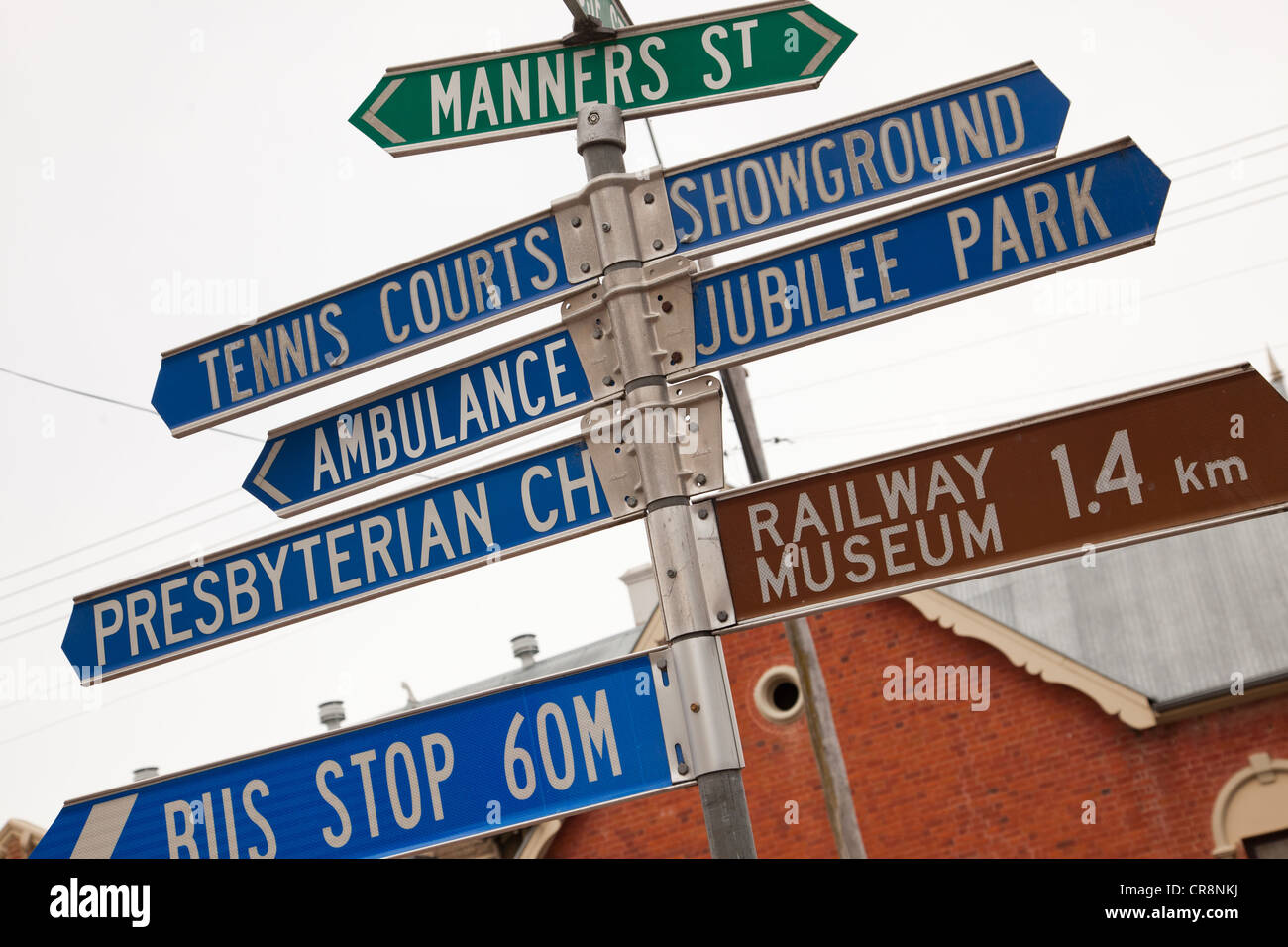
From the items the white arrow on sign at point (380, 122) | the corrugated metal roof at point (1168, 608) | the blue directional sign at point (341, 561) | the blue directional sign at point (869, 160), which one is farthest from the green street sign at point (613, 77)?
the corrugated metal roof at point (1168, 608)

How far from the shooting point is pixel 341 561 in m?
4.13

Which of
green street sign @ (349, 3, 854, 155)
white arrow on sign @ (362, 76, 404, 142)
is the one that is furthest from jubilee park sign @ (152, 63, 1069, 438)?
white arrow on sign @ (362, 76, 404, 142)

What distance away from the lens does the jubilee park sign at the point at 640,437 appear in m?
3.48

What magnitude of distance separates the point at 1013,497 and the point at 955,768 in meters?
12.0

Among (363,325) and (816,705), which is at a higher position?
(363,325)

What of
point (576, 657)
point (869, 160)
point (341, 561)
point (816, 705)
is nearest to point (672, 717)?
point (341, 561)

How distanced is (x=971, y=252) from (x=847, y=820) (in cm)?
856

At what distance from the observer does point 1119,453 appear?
346 centimetres

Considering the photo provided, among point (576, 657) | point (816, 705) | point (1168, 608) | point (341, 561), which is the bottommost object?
point (341, 561)

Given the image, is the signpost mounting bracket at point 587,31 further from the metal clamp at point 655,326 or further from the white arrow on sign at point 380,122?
the metal clamp at point 655,326

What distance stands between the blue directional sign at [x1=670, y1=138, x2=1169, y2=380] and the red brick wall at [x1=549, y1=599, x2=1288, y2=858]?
400 inches

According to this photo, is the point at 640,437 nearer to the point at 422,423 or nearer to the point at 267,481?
the point at 422,423

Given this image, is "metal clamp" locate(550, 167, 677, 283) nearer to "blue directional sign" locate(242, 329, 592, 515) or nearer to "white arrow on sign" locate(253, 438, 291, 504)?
"blue directional sign" locate(242, 329, 592, 515)
